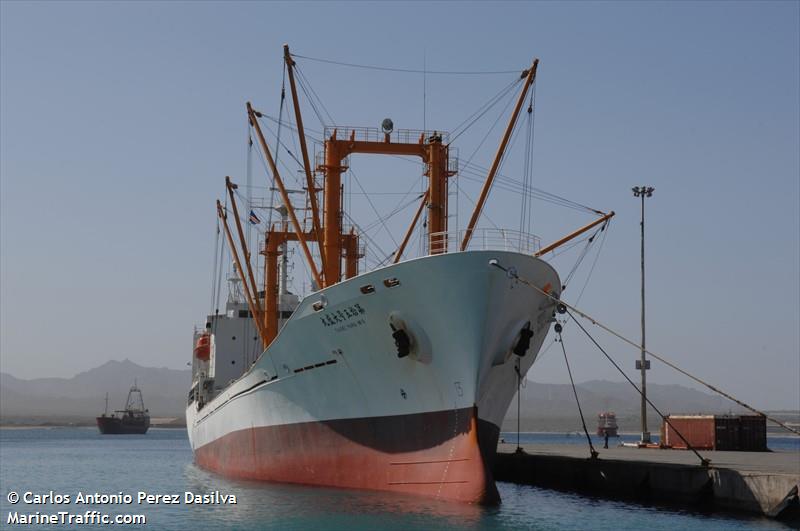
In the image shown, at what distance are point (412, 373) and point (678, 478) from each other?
886cm

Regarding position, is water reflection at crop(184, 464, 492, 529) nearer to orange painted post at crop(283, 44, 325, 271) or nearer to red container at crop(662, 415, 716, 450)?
orange painted post at crop(283, 44, 325, 271)

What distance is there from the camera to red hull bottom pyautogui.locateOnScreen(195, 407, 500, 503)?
25.0m

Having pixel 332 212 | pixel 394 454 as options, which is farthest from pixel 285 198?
pixel 394 454

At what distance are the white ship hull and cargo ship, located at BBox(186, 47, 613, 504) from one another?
0.12 feet

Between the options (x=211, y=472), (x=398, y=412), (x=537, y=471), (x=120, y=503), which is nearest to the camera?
(x=398, y=412)

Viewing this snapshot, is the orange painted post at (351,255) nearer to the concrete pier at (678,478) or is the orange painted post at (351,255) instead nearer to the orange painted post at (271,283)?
the orange painted post at (271,283)

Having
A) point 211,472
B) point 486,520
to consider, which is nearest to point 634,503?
point 486,520

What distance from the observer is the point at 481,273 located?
2509cm

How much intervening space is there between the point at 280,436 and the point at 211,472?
1295 cm

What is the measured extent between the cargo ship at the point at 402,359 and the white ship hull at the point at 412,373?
0.04 metres

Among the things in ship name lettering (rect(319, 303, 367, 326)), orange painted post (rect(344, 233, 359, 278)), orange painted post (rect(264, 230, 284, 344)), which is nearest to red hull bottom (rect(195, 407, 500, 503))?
ship name lettering (rect(319, 303, 367, 326))

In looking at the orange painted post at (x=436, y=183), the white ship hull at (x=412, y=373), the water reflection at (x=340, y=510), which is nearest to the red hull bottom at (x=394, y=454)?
the white ship hull at (x=412, y=373)

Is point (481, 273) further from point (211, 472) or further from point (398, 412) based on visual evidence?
point (211, 472)

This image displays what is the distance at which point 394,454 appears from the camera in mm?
26844
